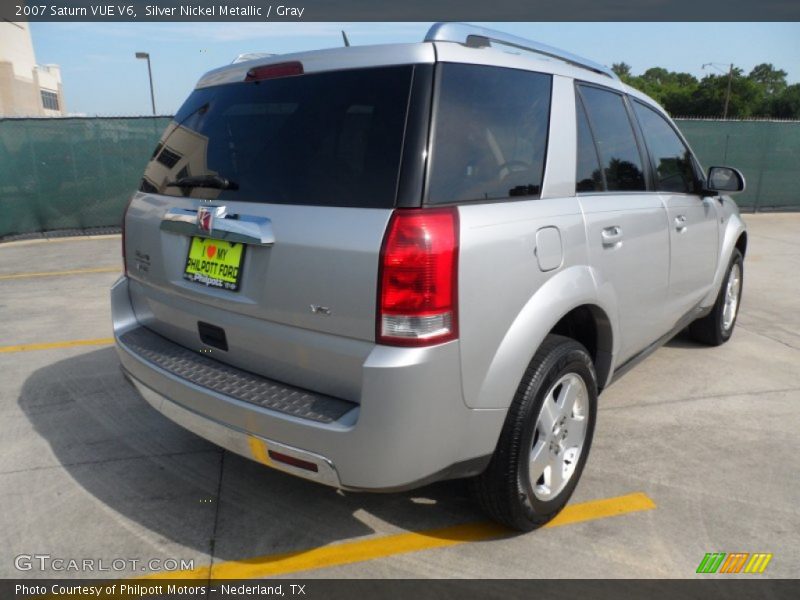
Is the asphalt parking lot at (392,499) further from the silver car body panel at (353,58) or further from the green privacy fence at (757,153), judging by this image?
the green privacy fence at (757,153)

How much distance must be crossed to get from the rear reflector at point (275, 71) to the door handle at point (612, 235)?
146cm

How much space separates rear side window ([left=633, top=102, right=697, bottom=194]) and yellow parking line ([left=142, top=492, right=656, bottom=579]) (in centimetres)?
194

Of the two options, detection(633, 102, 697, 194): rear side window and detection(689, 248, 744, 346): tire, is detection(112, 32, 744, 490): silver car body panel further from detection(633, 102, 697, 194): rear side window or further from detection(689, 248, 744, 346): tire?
detection(689, 248, 744, 346): tire

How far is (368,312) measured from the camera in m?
1.95

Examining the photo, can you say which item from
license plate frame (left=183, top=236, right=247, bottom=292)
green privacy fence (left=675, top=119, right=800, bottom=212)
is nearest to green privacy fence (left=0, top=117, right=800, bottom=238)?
license plate frame (left=183, top=236, right=247, bottom=292)

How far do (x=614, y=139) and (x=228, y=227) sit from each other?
2019 millimetres

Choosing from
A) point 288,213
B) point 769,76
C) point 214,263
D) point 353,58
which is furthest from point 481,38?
point 769,76

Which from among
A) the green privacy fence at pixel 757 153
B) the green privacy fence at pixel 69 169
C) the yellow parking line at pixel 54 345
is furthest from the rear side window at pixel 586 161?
the green privacy fence at pixel 757 153

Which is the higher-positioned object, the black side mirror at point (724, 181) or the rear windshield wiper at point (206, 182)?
the rear windshield wiper at point (206, 182)

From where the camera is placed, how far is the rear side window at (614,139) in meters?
2.95

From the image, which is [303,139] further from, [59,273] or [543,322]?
[59,273]

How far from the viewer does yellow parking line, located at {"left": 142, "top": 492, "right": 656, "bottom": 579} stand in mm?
2361

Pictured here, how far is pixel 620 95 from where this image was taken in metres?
3.32
